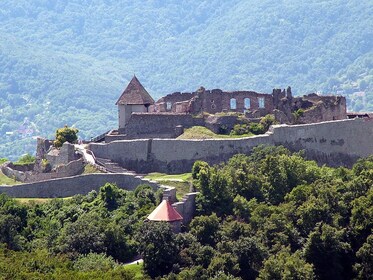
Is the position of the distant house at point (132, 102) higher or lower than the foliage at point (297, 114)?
higher

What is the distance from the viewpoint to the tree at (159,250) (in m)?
63.8

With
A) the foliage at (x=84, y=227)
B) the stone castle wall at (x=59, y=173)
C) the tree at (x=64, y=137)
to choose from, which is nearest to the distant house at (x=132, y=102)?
the tree at (x=64, y=137)

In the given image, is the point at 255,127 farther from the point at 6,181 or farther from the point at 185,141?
the point at 6,181

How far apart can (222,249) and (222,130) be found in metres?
16.8

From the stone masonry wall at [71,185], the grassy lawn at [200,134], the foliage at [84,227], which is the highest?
the grassy lawn at [200,134]

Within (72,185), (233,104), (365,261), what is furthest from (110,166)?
(365,261)

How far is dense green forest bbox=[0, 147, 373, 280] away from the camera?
63.6 meters

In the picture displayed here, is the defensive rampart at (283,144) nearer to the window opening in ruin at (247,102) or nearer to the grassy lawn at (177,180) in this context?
the grassy lawn at (177,180)

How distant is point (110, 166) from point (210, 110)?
31.3 feet

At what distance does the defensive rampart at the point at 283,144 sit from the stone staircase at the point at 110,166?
47.1 inches

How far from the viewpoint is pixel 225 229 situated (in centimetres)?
6638

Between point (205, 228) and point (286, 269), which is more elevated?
point (205, 228)

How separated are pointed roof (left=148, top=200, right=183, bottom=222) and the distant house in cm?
1713

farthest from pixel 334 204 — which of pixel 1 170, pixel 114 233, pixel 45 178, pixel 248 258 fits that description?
pixel 1 170
